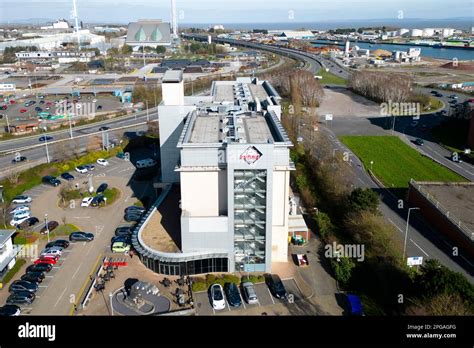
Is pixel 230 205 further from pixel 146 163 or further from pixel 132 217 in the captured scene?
pixel 146 163

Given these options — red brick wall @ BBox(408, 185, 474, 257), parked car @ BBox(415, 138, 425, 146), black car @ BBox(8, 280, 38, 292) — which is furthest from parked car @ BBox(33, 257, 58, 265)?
parked car @ BBox(415, 138, 425, 146)

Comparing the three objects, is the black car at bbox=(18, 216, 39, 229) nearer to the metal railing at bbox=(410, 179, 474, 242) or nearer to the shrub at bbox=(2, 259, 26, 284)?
the shrub at bbox=(2, 259, 26, 284)

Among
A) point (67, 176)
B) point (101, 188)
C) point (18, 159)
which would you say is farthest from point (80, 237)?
point (18, 159)

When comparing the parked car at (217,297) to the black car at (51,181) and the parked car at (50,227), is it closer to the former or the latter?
the parked car at (50,227)

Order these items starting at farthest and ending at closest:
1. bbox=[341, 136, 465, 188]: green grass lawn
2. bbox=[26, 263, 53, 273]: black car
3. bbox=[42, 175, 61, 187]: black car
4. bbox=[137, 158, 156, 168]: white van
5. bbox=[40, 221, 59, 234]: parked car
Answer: bbox=[137, 158, 156, 168]: white van < bbox=[341, 136, 465, 188]: green grass lawn < bbox=[42, 175, 61, 187]: black car < bbox=[40, 221, 59, 234]: parked car < bbox=[26, 263, 53, 273]: black car
